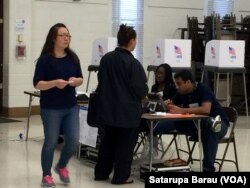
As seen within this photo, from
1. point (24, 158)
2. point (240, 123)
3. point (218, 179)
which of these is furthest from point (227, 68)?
point (218, 179)

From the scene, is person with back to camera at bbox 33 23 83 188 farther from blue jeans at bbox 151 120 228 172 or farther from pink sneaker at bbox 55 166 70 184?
blue jeans at bbox 151 120 228 172

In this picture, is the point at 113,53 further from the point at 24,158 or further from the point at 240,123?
the point at 240,123

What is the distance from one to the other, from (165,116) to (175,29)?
20.7ft

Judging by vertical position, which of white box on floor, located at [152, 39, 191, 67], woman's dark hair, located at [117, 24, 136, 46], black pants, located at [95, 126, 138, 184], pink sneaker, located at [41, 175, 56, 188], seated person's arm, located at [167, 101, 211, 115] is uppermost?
woman's dark hair, located at [117, 24, 136, 46]

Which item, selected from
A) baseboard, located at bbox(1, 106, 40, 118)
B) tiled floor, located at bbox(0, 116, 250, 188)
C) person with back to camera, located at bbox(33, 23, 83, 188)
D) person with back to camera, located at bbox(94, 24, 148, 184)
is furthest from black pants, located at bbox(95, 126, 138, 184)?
baseboard, located at bbox(1, 106, 40, 118)

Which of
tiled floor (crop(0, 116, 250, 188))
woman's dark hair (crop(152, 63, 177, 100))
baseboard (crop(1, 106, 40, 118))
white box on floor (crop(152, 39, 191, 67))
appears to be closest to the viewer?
tiled floor (crop(0, 116, 250, 188))

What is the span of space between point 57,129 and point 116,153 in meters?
0.68

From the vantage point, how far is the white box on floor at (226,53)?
29.4ft

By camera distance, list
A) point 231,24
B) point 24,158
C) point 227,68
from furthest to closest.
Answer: point 231,24
point 227,68
point 24,158

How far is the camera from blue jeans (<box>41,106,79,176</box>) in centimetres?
454

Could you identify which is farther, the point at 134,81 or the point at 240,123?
the point at 240,123

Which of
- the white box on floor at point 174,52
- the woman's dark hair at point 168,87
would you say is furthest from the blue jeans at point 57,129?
the white box on floor at point 174,52

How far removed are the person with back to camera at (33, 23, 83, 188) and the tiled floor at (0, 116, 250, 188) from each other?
0.45 m

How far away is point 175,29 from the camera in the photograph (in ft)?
36.2
